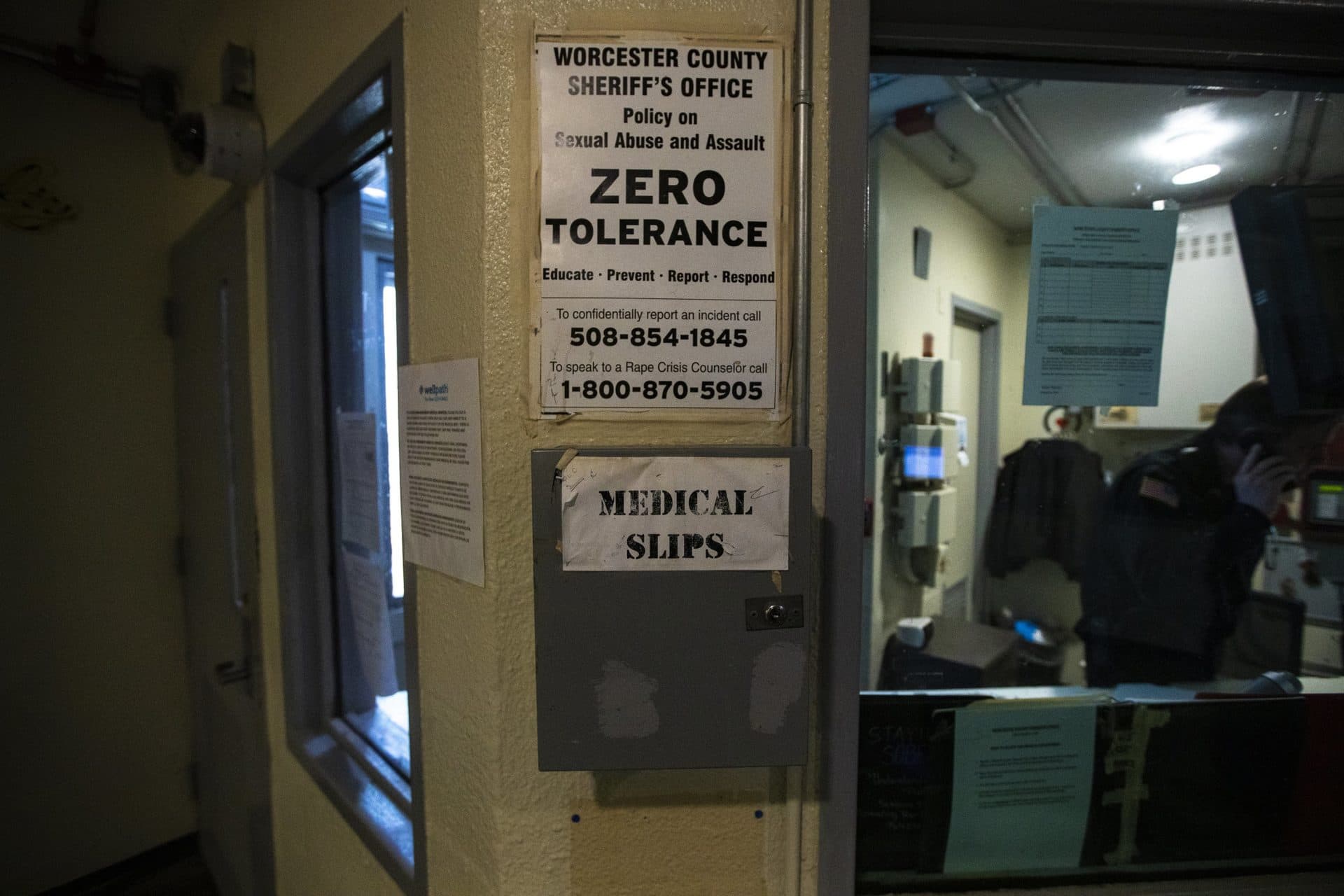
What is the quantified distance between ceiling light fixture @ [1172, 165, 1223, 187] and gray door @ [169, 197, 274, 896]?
2.18 m

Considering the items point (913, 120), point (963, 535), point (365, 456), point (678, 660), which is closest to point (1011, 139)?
point (913, 120)

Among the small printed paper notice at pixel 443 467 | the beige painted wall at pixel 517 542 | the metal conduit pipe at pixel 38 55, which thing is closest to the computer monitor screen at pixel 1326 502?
the beige painted wall at pixel 517 542

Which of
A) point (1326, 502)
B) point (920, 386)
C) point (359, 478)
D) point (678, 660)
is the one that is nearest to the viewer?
point (678, 660)

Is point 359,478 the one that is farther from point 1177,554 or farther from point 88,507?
point 1177,554

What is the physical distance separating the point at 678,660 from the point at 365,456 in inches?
38.8

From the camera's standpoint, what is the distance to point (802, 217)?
2.26 feet

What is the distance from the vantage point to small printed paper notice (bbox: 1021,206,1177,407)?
2.95 feet

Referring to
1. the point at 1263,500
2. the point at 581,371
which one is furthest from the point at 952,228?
the point at 581,371

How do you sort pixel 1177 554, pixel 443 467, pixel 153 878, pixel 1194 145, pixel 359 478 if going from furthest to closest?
pixel 153 878 < pixel 1177 554 < pixel 359 478 < pixel 1194 145 < pixel 443 467

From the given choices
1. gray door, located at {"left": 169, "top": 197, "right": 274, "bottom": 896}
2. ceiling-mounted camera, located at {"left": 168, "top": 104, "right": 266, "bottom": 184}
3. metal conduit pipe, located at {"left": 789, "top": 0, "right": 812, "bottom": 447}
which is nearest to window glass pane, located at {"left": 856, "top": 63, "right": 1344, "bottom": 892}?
metal conduit pipe, located at {"left": 789, "top": 0, "right": 812, "bottom": 447}

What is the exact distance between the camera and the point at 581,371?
2.31 feet

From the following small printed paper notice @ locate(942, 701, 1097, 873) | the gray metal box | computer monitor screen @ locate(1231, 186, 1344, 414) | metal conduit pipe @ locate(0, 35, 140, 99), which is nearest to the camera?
the gray metal box

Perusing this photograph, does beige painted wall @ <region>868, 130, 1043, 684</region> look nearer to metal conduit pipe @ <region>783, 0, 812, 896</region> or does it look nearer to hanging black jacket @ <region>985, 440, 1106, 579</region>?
hanging black jacket @ <region>985, 440, 1106, 579</region>

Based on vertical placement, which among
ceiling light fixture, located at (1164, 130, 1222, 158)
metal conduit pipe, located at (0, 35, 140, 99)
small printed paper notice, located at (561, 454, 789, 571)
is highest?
metal conduit pipe, located at (0, 35, 140, 99)
